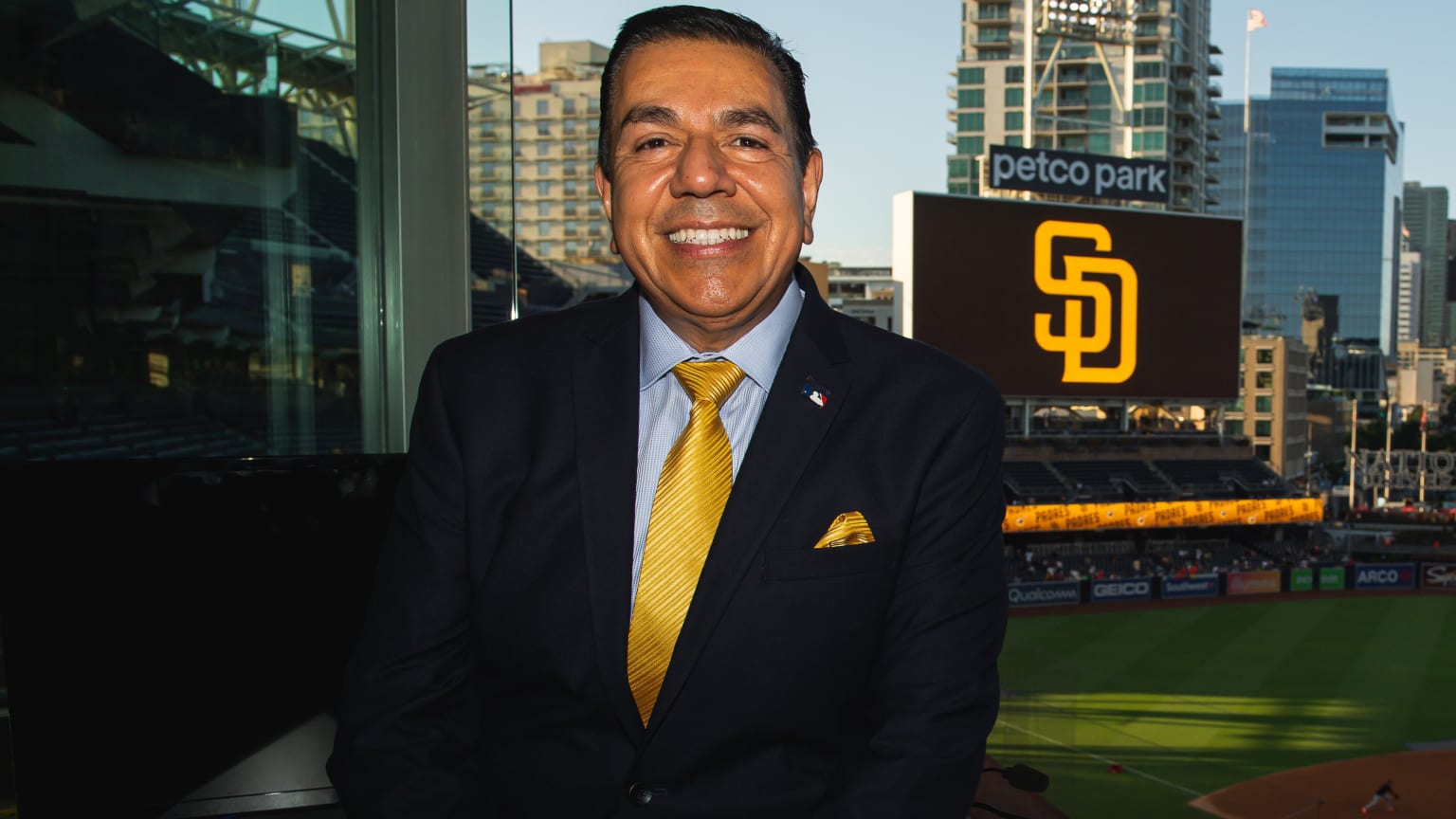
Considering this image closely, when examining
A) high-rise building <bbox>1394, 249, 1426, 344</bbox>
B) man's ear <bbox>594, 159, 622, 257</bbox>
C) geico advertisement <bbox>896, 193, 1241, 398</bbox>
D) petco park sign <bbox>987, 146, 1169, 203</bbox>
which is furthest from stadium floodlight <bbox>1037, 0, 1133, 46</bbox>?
high-rise building <bbox>1394, 249, 1426, 344</bbox>

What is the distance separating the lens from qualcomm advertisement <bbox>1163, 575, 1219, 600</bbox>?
2412 cm

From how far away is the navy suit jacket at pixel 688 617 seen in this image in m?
1.63

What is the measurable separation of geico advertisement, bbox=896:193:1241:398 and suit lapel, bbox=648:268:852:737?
23127 mm

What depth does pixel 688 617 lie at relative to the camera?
1615 millimetres

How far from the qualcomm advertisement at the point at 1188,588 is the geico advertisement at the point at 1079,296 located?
5258 mm

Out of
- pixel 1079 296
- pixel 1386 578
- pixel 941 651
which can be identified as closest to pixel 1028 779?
pixel 941 651

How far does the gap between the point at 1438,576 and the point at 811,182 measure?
30208 millimetres

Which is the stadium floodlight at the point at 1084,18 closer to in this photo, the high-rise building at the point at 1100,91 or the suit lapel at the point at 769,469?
the high-rise building at the point at 1100,91

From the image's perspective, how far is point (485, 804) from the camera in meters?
1.71

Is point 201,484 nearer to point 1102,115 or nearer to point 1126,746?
point 1126,746

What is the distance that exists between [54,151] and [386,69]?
1.01m

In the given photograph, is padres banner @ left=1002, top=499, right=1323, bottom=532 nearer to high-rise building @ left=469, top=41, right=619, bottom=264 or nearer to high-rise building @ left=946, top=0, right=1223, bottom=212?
high-rise building @ left=946, top=0, right=1223, bottom=212

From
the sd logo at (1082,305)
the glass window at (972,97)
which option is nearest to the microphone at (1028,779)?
the sd logo at (1082,305)

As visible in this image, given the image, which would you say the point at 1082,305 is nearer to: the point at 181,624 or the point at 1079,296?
the point at 1079,296
